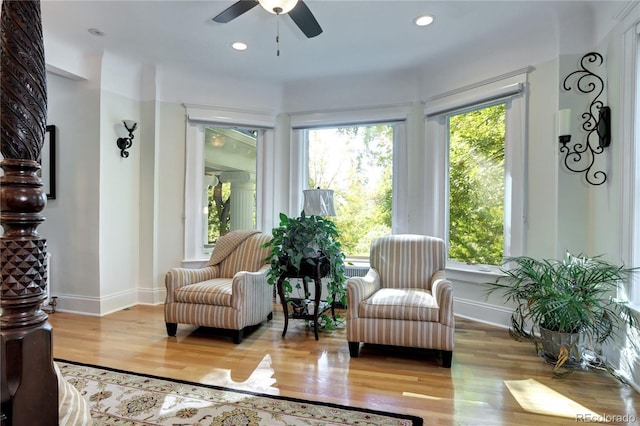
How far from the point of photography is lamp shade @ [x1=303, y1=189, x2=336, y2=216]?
10.8 ft

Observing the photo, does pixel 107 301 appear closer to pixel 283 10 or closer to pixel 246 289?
pixel 246 289

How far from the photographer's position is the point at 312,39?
132 inches

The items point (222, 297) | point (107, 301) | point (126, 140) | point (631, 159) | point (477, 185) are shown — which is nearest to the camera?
point (631, 159)

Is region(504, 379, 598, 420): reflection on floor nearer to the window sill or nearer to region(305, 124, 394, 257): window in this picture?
the window sill

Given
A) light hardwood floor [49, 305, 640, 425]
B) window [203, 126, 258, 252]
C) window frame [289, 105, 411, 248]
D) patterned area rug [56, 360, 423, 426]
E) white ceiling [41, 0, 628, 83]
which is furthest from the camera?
window [203, 126, 258, 252]

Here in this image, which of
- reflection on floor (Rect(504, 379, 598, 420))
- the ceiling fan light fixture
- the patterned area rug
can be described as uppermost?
the ceiling fan light fixture

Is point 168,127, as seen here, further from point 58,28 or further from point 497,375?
point 497,375

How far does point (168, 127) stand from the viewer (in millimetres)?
4172

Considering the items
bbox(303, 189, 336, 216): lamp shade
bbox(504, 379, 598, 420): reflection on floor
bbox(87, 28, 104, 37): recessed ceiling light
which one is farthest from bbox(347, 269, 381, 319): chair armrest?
bbox(87, 28, 104, 37): recessed ceiling light

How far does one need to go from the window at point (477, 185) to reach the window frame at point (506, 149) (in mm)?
69

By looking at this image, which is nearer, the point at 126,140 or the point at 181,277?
the point at 181,277

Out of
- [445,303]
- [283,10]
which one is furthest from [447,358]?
[283,10]

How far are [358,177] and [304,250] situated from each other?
155cm

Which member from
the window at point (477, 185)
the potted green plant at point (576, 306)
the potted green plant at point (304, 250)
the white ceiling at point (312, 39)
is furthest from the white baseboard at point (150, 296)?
the potted green plant at point (576, 306)
